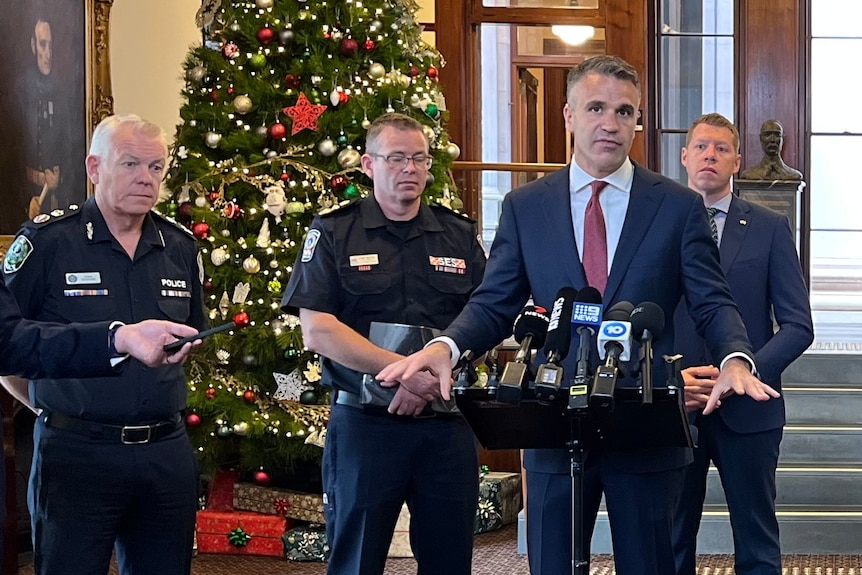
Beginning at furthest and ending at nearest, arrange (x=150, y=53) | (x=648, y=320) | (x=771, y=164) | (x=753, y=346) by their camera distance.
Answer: (x=771, y=164)
(x=150, y=53)
(x=753, y=346)
(x=648, y=320)

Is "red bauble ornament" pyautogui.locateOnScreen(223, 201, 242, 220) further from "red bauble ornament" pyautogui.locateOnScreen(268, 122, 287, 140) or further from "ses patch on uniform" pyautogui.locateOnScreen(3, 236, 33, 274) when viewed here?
"ses patch on uniform" pyautogui.locateOnScreen(3, 236, 33, 274)

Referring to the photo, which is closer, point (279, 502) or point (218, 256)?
point (218, 256)

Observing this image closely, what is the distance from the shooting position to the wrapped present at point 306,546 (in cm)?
492

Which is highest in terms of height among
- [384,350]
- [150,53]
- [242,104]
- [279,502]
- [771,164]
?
[150,53]

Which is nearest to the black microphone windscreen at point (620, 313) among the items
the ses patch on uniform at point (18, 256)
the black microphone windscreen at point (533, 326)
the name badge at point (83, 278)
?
the black microphone windscreen at point (533, 326)

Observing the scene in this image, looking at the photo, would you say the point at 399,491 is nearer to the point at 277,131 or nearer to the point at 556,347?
the point at 556,347

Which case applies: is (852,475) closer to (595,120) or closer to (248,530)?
(248,530)

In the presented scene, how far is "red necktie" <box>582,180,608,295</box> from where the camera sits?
2.41 meters

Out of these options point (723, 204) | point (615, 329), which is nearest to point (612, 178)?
point (615, 329)

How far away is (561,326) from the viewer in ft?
6.77

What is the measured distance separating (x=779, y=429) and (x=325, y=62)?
101 inches

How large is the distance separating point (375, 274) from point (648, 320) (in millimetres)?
1271

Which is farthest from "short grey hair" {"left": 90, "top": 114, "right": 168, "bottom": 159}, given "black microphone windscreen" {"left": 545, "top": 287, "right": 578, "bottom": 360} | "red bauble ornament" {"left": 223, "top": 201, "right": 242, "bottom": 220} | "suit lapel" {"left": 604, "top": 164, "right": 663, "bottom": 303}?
"red bauble ornament" {"left": 223, "top": 201, "right": 242, "bottom": 220}

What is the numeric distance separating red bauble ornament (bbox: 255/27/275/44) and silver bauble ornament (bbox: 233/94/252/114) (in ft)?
0.81
